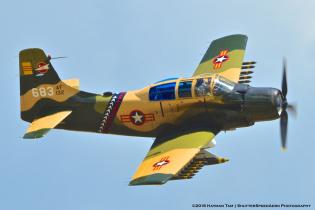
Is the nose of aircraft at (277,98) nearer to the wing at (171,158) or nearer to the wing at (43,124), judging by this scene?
the wing at (171,158)

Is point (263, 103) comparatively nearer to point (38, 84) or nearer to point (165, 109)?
point (165, 109)

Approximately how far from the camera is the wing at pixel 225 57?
38.1m

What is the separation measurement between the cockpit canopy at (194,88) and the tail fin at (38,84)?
4.52 m

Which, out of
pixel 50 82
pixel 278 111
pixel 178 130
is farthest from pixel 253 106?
pixel 50 82

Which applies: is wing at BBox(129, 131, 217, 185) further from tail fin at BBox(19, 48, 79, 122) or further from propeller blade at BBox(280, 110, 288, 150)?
tail fin at BBox(19, 48, 79, 122)

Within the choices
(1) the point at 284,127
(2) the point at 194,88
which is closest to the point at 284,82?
(1) the point at 284,127

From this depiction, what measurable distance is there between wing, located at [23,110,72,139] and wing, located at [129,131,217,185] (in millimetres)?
4219

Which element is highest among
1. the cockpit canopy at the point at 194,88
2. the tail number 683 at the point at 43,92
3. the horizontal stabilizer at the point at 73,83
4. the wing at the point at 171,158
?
the cockpit canopy at the point at 194,88

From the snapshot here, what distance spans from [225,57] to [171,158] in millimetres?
8241

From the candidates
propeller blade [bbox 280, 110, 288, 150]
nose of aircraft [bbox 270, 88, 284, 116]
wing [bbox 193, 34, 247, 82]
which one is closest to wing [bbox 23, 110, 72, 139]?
wing [bbox 193, 34, 247, 82]

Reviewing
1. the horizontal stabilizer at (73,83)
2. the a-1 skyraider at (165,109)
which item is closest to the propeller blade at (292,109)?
the a-1 skyraider at (165,109)

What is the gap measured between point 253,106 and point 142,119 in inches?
184

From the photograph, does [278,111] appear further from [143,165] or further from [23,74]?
[23,74]

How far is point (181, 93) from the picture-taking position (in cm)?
3484
